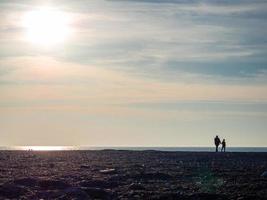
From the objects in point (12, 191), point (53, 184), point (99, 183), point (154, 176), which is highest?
point (154, 176)

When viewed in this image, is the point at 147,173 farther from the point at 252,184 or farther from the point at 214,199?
the point at 214,199

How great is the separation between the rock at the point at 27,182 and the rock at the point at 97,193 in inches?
142

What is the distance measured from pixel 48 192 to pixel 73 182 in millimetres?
4358

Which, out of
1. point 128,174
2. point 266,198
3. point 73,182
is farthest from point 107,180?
point 266,198

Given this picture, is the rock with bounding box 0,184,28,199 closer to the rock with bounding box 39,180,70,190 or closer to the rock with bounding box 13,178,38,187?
the rock with bounding box 39,180,70,190

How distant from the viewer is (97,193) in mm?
28391

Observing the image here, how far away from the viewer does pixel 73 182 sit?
32.6m

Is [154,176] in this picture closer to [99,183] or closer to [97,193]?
[99,183]

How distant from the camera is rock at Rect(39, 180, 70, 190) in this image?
3044cm

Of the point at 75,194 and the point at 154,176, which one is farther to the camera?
the point at 154,176

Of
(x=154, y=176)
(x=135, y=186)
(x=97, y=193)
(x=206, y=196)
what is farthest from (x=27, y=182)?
(x=206, y=196)

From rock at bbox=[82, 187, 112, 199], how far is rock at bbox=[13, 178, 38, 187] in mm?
3605

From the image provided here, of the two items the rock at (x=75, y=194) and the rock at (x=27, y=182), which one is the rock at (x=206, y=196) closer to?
the rock at (x=75, y=194)

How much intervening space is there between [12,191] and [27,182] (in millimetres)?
3501
